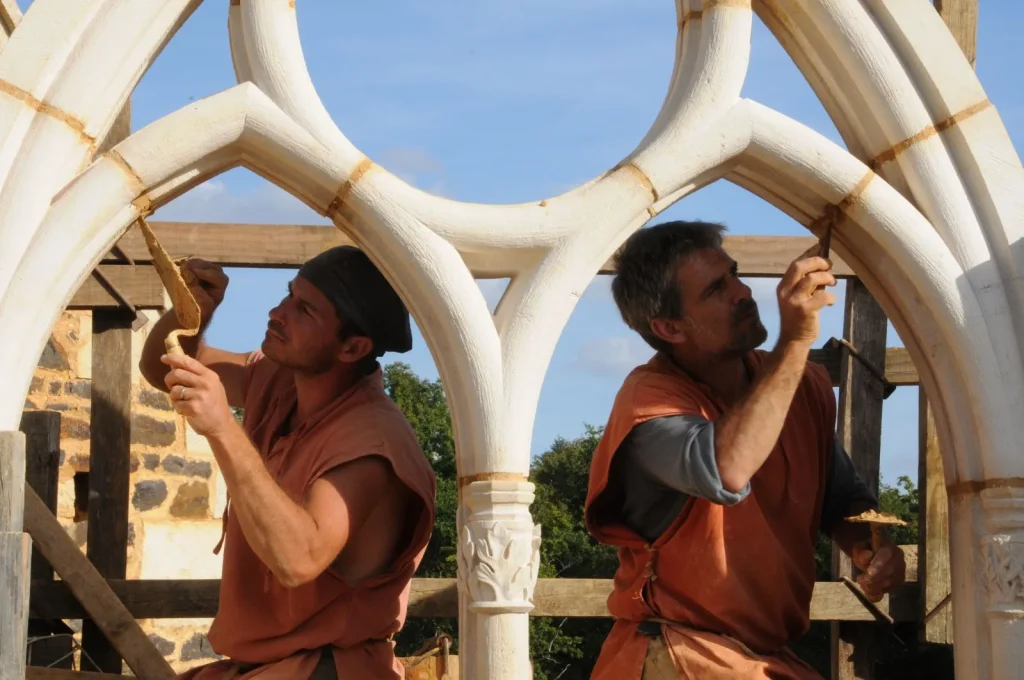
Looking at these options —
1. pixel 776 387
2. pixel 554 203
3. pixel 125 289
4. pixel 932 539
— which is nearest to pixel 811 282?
pixel 776 387

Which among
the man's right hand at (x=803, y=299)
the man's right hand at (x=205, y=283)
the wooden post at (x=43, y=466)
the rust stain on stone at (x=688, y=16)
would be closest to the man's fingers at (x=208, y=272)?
the man's right hand at (x=205, y=283)

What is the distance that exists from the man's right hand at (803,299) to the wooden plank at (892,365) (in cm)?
303

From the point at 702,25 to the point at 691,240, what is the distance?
0.48 m

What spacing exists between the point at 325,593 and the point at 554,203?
99 cm

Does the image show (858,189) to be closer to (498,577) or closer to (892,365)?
(498,577)

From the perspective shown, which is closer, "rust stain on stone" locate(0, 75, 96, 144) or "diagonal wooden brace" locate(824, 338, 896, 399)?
"rust stain on stone" locate(0, 75, 96, 144)

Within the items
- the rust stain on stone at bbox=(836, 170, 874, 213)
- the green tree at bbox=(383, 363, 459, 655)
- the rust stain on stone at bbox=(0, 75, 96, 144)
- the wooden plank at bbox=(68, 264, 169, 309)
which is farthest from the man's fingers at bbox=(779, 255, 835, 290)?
the green tree at bbox=(383, 363, 459, 655)

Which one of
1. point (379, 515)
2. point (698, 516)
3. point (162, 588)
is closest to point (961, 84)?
point (698, 516)

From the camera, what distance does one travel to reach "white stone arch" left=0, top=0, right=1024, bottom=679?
10.6ft

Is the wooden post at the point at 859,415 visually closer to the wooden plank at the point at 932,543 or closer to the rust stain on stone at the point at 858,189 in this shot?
the wooden plank at the point at 932,543

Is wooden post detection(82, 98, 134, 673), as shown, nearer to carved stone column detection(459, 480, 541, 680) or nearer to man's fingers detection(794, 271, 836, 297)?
carved stone column detection(459, 480, 541, 680)

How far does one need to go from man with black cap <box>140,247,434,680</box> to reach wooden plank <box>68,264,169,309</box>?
246 centimetres

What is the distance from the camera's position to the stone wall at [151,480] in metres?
7.36

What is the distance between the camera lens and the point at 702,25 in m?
3.55
